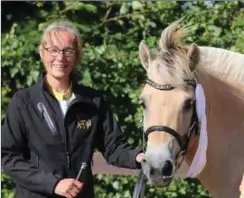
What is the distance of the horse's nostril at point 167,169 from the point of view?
9.76ft

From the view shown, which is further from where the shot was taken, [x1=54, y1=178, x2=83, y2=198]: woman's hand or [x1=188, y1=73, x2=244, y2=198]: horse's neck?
[x1=188, y1=73, x2=244, y2=198]: horse's neck

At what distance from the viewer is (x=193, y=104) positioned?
312 cm

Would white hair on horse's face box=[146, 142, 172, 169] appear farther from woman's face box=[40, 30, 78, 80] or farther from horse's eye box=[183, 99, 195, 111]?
woman's face box=[40, 30, 78, 80]

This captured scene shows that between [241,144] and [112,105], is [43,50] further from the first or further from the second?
[112,105]

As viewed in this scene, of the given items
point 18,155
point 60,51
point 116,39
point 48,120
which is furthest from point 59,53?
point 116,39

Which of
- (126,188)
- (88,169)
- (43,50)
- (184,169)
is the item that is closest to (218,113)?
(88,169)

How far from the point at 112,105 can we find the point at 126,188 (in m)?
0.71

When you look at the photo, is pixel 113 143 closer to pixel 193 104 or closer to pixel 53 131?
pixel 53 131

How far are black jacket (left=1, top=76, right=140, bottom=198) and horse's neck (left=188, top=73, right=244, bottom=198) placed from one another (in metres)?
0.51

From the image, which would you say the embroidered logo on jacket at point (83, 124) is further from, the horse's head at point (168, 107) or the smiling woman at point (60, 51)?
the horse's head at point (168, 107)

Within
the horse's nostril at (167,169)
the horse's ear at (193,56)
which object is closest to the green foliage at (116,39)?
the horse's ear at (193,56)

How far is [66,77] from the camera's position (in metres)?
3.32

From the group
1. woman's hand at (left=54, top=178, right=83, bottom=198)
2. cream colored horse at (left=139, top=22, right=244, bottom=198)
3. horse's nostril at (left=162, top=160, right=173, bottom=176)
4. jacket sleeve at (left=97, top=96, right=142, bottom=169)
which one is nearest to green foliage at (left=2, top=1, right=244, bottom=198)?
jacket sleeve at (left=97, top=96, right=142, bottom=169)

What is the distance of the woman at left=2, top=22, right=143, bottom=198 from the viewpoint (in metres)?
3.23
